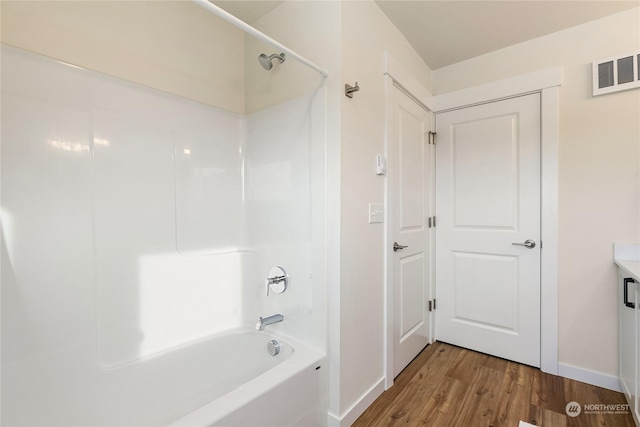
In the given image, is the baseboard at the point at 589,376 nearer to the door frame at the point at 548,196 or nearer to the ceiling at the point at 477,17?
A: the door frame at the point at 548,196

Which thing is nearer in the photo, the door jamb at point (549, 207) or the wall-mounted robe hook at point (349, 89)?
the wall-mounted robe hook at point (349, 89)

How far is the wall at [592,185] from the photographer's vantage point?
70.7 inches

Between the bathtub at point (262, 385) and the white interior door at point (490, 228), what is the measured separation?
150 cm

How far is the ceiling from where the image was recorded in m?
1.76

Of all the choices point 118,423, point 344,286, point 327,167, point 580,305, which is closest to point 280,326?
point 344,286

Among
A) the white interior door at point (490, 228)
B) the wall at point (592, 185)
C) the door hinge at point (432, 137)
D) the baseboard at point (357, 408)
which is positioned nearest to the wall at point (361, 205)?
the baseboard at point (357, 408)

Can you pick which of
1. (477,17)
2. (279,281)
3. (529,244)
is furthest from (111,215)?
(529,244)

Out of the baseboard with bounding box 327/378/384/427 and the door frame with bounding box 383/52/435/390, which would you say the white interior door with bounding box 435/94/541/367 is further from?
the baseboard with bounding box 327/378/384/427

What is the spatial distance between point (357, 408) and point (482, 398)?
0.81 meters

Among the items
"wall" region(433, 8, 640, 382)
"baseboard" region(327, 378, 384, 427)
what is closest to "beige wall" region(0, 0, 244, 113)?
"baseboard" region(327, 378, 384, 427)

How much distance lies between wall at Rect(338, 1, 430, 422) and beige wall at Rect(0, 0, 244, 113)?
88cm

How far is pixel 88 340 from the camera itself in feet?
4.43

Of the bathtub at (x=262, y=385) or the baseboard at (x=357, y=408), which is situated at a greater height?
the bathtub at (x=262, y=385)

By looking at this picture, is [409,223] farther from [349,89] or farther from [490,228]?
[349,89]
